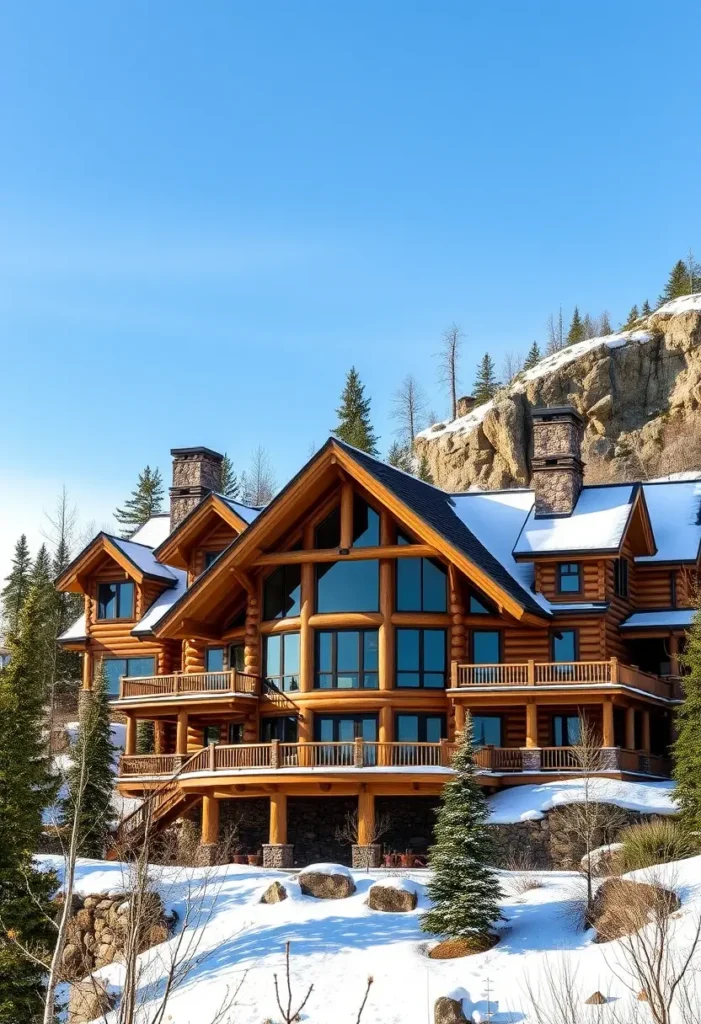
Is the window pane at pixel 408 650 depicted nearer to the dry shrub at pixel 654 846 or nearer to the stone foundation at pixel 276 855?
the stone foundation at pixel 276 855

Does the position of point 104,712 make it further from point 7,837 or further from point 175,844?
point 7,837

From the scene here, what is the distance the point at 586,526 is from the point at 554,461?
122 inches

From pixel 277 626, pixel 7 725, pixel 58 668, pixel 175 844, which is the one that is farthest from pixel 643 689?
pixel 58 668

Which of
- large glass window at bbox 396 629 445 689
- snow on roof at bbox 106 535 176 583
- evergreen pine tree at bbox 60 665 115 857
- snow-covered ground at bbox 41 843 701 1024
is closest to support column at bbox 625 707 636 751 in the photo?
large glass window at bbox 396 629 445 689

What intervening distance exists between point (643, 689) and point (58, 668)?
35.1m

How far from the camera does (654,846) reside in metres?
28.3

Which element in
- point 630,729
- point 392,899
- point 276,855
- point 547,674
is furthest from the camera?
point 630,729

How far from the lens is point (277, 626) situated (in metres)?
39.8

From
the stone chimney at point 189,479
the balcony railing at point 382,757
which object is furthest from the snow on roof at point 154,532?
the balcony railing at point 382,757

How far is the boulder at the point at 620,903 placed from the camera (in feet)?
77.5

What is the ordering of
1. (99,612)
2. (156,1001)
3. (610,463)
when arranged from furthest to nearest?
(610,463) → (99,612) → (156,1001)

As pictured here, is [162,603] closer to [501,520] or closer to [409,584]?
[409,584]

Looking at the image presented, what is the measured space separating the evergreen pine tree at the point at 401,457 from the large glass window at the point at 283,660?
53.7 m

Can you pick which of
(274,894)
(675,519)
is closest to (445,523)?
(675,519)
